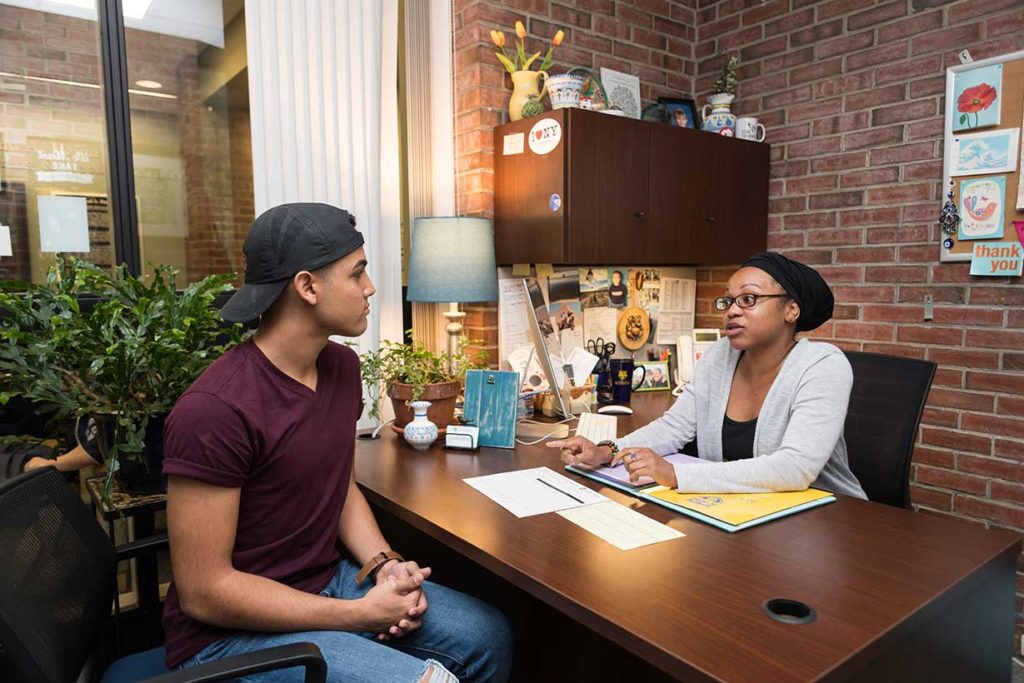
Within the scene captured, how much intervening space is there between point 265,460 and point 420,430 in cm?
73

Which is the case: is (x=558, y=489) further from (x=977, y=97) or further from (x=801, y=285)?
(x=977, y=97)

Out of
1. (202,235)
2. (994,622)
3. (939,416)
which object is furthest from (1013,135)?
(202,235)

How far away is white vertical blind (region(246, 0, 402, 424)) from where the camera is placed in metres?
2.45

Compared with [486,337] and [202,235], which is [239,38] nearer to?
[202,235]

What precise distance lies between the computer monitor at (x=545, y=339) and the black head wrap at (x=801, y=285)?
80 cm

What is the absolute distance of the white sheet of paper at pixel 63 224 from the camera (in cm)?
217

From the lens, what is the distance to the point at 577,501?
5.14ft

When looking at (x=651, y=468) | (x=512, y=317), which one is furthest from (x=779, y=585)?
(x=512, y=317)

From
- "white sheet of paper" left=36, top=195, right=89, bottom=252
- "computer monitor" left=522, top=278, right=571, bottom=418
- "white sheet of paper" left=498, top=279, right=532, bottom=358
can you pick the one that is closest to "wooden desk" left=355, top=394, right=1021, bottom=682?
"computer monitor" left=522, top=278, right=571, bottom=418

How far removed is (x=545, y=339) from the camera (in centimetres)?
253

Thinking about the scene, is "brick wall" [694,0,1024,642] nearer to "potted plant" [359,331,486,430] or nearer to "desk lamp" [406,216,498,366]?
"desk lamp" [406,216,498,366]

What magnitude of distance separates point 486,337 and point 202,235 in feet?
3.78

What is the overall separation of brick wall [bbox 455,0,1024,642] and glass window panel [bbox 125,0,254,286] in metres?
0.89

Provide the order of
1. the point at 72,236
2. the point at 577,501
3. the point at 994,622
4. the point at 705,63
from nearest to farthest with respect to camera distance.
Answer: the point at 994,622
the point at 577,501
the point at 72,236
the point at 705,63
